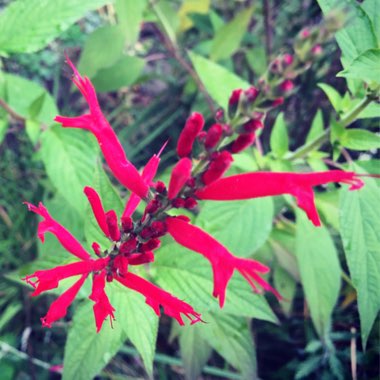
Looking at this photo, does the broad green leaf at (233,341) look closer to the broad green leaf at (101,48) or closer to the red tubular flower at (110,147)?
the red tubular flower at (110,147)

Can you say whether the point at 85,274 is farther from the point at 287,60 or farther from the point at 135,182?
the point at 287,60

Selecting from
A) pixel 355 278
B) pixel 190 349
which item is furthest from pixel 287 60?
pixel 190 349

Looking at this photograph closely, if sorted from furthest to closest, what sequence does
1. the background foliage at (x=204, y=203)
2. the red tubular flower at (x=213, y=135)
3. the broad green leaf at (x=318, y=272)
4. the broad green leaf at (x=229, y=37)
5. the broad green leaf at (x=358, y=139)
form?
the broad green leaf at (x=229, y=37) → the broad green leaf at (x=318, y=272) → the broad green leaf at (x=358, y=139) → the background foliage at (x=204, y=203) → the red tubular flower at (x=213, y=135)

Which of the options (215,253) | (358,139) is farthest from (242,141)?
(358,139)

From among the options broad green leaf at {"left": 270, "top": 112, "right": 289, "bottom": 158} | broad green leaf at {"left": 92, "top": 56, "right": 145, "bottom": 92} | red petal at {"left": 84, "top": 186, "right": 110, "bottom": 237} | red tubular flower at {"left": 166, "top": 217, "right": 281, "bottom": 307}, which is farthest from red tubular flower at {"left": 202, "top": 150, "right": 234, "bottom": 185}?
broad green leaf at {"left": 92, "top": 56, "right": 145, "bottom": 92}

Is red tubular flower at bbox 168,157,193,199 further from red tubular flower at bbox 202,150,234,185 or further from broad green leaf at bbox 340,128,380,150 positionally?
broad green leaf at bbox 340,128,380,150

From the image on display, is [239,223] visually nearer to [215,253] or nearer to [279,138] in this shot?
[279,138]

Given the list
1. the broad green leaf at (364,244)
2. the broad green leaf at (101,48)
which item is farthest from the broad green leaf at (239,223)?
the broad green leaf at (101,48)

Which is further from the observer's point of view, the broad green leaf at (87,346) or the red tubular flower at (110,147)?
the broad green leaf at (87,346)
